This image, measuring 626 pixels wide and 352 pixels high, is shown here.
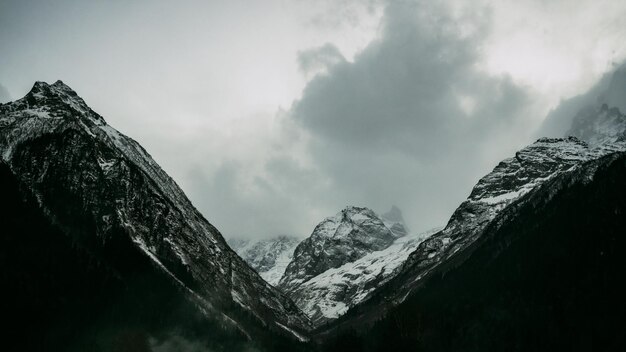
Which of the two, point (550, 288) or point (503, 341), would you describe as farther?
point (550, 288)

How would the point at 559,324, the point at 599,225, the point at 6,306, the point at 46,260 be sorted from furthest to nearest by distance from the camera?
the point at 599,225
the point at 46,260
the point at 559,324
the point at 6,306

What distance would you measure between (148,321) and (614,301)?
144359 millimetres

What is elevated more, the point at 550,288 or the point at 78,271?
the point at 78,271

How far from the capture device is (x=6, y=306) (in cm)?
15375

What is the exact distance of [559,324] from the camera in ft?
541

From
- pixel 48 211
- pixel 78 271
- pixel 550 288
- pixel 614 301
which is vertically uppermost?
pixel 48 211

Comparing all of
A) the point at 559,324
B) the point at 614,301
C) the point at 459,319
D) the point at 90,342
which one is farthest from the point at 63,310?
the point at 614,301

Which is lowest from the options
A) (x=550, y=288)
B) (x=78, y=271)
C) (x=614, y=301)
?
(x=614, y=301)

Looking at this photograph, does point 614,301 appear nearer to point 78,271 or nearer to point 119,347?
point 119,347

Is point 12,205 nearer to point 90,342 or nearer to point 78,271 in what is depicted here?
point 78,271

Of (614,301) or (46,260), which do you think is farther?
(46,260)

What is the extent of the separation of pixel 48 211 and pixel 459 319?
15107cm

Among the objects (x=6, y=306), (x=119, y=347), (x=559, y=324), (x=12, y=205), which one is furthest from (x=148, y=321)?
(x=559, y=324)

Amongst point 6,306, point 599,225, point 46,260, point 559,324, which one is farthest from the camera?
point 599,225
